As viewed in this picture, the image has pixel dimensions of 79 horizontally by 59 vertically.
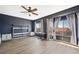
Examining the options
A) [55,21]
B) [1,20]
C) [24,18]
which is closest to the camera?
[24,18]

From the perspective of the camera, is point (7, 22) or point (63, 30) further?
point (63, 30)

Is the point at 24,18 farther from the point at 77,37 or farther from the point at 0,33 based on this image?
the point at 77,37

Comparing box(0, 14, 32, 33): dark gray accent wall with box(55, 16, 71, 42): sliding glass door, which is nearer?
box(0, 14, 32, 33): dark gray accent wall

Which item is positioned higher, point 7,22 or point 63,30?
point 7,22

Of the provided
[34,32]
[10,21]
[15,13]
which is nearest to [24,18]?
[15,13]

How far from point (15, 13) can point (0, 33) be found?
1.42 m

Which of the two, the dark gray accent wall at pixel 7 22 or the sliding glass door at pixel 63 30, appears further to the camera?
the sliding glass door at pixel 63 30

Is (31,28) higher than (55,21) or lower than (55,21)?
lower

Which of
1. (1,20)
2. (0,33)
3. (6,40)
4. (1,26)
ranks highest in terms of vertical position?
(1,20)

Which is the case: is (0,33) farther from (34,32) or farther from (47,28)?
(47,28)

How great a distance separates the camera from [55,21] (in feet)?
19.5

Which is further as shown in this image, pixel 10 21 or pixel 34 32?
pixel 10 21
